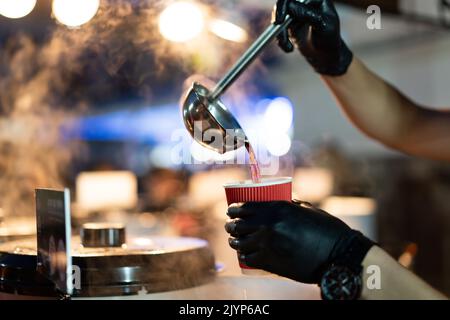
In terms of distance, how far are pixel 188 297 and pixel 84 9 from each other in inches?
48.1

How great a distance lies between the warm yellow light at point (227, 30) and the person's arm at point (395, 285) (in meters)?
1.94

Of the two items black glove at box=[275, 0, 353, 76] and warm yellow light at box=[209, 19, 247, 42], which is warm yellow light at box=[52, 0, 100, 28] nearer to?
black glove at box=[275, 0, 353, 76]

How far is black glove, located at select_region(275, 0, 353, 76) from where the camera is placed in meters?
1.51

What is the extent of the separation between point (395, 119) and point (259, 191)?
122 centimetres

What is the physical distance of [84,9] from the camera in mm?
2129

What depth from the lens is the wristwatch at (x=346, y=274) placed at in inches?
45.4

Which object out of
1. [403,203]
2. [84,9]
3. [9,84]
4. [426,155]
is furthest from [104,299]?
[403,203]

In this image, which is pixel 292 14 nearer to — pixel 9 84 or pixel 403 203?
pixel 9 84

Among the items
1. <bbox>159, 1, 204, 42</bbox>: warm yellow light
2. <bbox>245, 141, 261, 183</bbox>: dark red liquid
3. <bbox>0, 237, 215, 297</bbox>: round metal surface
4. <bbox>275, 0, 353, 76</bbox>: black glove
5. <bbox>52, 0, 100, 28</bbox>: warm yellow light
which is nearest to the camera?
<bbox>245, 141, 261, 183</bbox>: dark red liquid

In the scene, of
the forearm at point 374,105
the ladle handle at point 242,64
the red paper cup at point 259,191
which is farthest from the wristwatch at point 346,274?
the forearm at point 374,105

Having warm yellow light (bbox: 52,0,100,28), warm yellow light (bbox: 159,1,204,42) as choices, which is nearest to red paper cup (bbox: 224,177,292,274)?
warm yellow light (bbox: 52,0,100,28)

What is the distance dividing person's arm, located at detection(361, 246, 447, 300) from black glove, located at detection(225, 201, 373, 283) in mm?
51

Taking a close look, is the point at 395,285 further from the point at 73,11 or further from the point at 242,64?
the point at 73,11

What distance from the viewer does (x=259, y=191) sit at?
→ 1218mm
